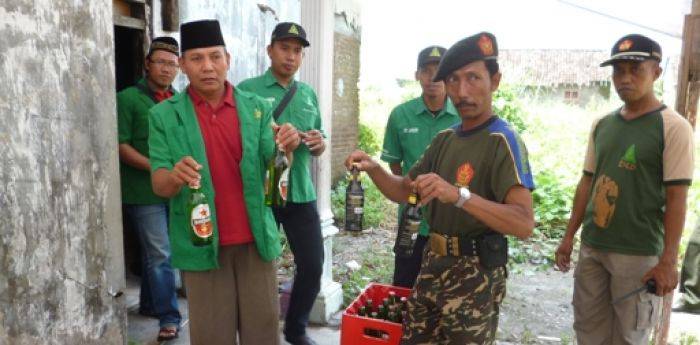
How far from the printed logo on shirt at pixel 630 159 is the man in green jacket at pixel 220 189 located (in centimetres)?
192

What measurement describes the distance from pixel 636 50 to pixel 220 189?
2486mm

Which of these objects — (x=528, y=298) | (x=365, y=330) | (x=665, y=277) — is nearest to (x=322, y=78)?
(x=365, y=330)

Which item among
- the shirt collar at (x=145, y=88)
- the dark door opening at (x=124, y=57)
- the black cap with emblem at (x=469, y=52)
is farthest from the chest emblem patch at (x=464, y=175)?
the dark door opening at (x=124, y=57)

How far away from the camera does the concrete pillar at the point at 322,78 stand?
4121mm

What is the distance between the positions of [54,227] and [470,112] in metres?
2.07

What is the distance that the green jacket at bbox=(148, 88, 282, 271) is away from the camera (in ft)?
8.13

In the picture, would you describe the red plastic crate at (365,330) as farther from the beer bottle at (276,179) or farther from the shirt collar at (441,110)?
the shirt collar at (441,110)

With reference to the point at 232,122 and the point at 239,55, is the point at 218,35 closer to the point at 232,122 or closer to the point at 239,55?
the point at 232,122

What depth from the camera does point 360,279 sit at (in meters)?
5.72

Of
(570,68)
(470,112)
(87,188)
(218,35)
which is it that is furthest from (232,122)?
(570,68)

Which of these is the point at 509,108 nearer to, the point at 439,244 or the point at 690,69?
the point at 690,69

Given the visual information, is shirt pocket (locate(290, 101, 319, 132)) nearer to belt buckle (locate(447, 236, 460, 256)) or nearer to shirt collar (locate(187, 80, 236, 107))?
shirt collar (locate(187, 80, 236, 107))

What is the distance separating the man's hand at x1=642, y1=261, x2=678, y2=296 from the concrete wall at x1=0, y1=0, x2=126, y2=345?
3039 mm

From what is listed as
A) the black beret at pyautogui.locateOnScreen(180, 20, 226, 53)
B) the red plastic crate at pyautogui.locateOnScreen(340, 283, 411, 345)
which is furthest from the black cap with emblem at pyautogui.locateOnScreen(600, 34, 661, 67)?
the black beret at pyautogui.locateOnScreen(180, 20, 226, 53)
